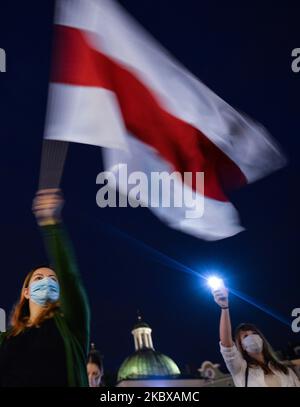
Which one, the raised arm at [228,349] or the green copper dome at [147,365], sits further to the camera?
the green copper dome at [147,365]

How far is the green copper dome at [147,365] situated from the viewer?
50.5m

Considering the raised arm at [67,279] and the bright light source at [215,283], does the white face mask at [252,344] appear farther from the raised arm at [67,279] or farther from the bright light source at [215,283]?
the raised arm at [67,279]

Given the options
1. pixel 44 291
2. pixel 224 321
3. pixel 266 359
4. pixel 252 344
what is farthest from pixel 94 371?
pixel 266 359

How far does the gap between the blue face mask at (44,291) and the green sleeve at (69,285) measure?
25 centimetres

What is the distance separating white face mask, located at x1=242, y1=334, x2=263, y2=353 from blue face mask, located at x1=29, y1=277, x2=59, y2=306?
322 centimetres

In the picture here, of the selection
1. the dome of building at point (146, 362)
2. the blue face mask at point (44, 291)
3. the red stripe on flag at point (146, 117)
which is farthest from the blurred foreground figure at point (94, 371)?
the dome of building at point (146, 362)

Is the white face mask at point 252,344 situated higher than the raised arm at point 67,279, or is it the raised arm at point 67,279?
the raised arm at point 67,279

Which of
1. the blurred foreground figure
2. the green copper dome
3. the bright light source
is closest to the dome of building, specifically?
the green copper dome

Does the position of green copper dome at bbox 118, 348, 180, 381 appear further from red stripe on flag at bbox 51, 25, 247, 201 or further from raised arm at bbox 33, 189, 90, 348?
raised arm at bbox 33, 189, 90, 348

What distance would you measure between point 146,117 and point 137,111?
0.62 feet

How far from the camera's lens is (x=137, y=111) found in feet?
31.7

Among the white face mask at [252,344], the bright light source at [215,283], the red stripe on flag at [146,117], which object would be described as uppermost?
the red stripe on flag at [146,117]

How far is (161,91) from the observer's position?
9797mm

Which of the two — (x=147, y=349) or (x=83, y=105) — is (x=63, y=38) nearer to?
(x=83, y=105)
